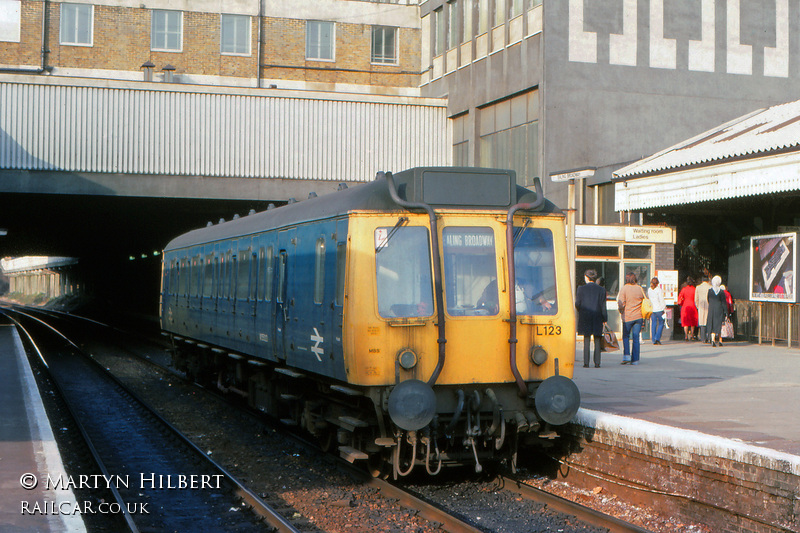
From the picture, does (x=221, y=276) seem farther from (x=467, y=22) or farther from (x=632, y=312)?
(x=467, y=22)

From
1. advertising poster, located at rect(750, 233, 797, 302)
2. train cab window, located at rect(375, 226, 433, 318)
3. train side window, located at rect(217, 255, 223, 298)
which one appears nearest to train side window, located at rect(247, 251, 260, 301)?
train side window, located at rect(217, 255, 223, 298)

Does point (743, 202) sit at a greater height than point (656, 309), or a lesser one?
greater

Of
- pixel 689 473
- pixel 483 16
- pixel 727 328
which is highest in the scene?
pixel 483 16

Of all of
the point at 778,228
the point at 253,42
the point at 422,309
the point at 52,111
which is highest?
the point at 253,42

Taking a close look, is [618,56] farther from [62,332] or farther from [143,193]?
[62,332]

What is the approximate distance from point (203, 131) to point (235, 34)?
9.49 metres

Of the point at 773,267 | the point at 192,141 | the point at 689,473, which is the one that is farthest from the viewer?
the point at 192,141

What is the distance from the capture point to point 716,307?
20578 millimetres

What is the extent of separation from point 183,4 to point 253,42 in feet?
9.19

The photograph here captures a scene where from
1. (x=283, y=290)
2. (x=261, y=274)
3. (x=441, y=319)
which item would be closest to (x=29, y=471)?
(x=283, y=290)

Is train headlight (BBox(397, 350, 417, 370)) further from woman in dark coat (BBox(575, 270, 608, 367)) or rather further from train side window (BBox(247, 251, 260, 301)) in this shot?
woman in dark coat (BBox(575, 270, 608, 367))

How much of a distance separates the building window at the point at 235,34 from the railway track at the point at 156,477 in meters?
20.8

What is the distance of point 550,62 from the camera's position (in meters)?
24.7

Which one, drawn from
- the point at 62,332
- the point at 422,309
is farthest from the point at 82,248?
the point at 422,309
